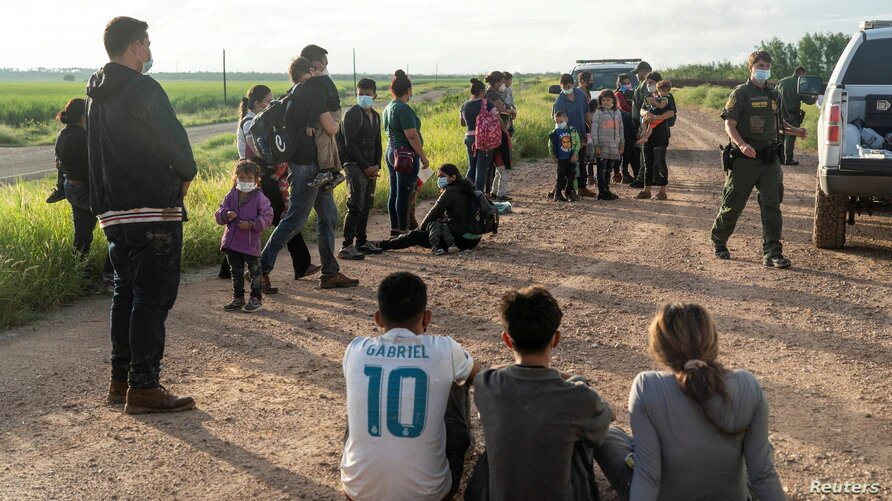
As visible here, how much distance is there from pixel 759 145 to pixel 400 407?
587cm

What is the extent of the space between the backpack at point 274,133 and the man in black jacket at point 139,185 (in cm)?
242

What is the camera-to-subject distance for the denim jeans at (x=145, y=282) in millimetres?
5180

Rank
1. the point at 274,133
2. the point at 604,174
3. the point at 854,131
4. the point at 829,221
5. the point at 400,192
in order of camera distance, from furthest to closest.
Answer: the point at 604,174 → the point at 400,192 → the point at 829,221 → the point at 854,131 → the point at 274,133

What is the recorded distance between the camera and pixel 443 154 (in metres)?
17.1

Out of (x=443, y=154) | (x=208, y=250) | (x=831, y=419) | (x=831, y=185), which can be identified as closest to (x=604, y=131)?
(x=443, y=154)

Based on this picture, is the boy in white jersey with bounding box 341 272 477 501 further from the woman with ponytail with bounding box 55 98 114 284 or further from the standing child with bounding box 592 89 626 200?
the standing child with bounding box 592 89 626 200

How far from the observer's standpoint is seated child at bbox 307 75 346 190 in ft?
25.5

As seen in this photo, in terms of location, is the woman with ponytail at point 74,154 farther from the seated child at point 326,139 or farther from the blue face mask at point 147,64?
the blue face mask at point 147,64

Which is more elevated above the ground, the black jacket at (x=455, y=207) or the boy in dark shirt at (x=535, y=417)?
the black jacket at (x=455, y=207)

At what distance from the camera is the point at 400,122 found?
32.7 ft

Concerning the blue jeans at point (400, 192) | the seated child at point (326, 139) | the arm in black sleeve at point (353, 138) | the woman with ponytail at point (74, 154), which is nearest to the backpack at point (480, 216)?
the blue jeans at point (400, 192)

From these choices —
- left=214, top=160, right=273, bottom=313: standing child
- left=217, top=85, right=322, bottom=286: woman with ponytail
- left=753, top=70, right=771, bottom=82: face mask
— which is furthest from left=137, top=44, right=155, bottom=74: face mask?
left=753, top=70, right=771, bottom=82: face mask

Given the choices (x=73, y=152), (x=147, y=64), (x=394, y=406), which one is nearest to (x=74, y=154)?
(x=73, y=152)

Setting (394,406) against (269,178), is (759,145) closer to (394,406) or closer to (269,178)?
(269,178)
